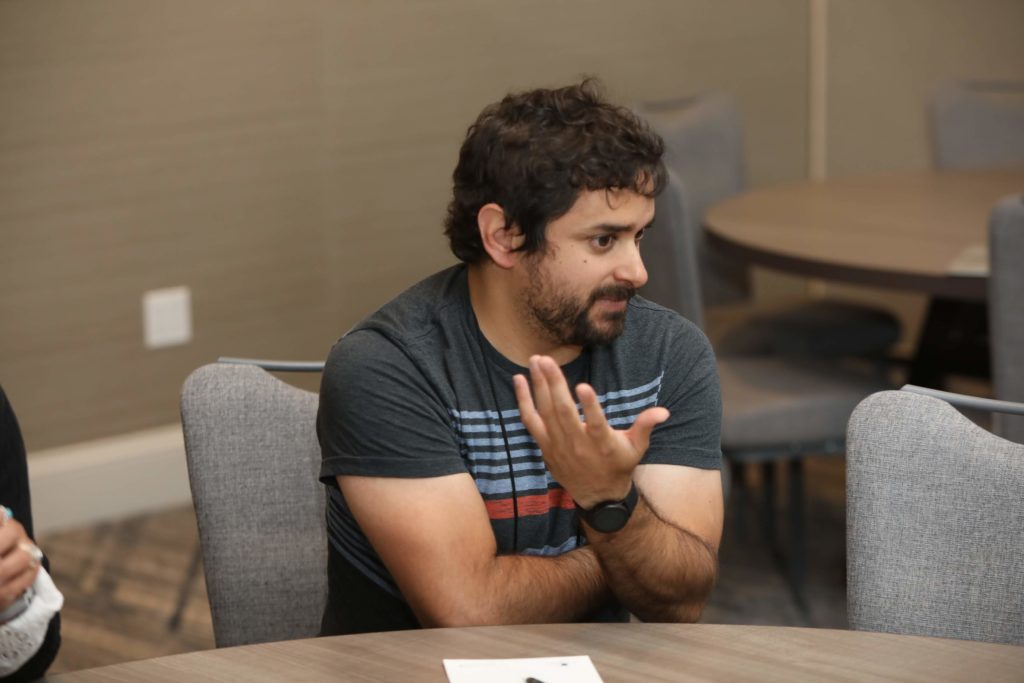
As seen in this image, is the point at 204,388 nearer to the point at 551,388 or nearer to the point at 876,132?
the point at 551,388

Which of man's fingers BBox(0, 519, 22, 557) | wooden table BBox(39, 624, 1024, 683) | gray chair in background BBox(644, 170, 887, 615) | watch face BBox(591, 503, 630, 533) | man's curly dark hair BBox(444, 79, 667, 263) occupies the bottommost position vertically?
gray chair in background BBox(644, 170, 887, 615)

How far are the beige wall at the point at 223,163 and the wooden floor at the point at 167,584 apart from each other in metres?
0.32

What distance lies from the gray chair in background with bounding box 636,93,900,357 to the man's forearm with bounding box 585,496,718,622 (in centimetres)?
173

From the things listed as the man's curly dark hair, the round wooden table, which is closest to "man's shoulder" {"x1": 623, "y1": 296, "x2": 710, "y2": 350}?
the man's curly dark hair

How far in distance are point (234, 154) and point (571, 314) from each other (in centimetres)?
228

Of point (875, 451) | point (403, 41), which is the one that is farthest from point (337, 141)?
point (875, 451)

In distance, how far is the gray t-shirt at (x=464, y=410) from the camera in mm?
1670

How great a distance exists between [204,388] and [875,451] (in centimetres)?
84

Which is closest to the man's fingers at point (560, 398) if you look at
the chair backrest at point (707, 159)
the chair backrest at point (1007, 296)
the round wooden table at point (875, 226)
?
the chair backrest at point (1007, 296)

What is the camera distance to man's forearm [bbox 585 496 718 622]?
1.58 metres

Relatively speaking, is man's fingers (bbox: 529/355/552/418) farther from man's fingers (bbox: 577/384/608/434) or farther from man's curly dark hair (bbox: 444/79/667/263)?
man's curly dark hair (bbox: 444/79/667/263)

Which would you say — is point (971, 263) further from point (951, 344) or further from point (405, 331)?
point (405, 331)

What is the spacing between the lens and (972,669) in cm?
133

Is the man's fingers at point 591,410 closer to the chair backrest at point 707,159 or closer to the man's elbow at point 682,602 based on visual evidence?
the man's elbow at point 682,602
